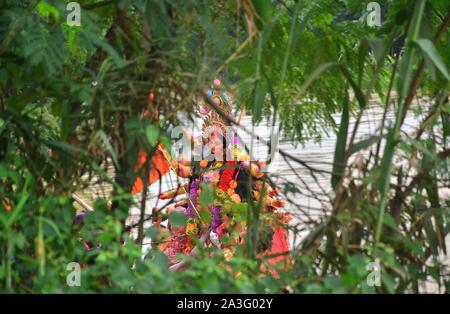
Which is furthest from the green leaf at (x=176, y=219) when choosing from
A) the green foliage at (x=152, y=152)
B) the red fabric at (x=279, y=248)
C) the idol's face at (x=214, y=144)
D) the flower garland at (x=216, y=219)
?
the flower garland at (x=216, y=219)

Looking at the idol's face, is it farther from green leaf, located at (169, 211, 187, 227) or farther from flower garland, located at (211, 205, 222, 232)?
green leaf, located at (169, 211, 187, 227)

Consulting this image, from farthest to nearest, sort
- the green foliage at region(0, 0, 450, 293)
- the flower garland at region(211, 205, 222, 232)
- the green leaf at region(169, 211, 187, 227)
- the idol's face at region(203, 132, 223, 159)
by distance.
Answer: the flower garland at region(211, 205, 222, 232) < the idol's face at region(203, 132, 223, 159) < the green leaf at region(169, 211, 187, 227) < the green foliage at region(0, 0, 450, 293)

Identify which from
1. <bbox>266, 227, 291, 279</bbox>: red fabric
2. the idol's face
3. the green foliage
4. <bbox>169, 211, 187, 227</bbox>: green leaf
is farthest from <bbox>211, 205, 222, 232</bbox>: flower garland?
<bbox>169, 211, 187, 227</bbox>: green leaf

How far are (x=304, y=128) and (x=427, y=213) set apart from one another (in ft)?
3.84

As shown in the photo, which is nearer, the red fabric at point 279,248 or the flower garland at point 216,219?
the red fabric at point 279,248

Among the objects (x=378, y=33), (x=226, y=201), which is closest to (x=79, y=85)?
(x=226, y=201)

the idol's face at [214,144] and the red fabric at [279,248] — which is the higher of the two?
the idol's face at [214,144]

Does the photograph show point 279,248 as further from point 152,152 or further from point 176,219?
point 176,219

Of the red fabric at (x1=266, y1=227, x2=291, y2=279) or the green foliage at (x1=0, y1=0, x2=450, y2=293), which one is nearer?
the green foliage at (x1=0, y1=0, x2=450, y2=293)

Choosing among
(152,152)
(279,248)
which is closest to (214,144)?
(279,248)

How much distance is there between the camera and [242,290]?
2188 millimetres

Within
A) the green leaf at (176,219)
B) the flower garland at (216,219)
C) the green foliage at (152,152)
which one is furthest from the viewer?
the flower garland at (216,219)

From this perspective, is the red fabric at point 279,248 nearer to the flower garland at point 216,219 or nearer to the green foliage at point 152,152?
the green foliage at point 152,152

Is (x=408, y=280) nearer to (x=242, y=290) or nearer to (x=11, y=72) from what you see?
(x=242, y=290)
